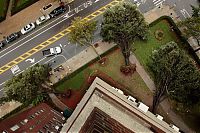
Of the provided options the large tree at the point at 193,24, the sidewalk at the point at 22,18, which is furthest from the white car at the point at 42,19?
the large tree at the point at 193,24

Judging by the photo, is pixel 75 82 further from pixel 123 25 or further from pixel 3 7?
pixel 3 7

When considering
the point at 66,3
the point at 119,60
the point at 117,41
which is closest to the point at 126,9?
the point at 117,41

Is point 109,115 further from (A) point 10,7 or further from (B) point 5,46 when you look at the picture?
(A) point 10,7

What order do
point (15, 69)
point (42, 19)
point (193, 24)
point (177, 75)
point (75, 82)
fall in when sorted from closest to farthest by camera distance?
point (177, 75)
point (193, 24)
point (75, 82)
point (15, 69)
point (42, 19)

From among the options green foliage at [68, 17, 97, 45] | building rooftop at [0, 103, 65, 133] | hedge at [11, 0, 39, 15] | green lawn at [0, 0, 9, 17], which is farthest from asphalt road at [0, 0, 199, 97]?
building rooftop at [0, 103, 65, 133]

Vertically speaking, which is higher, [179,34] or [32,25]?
[179,34]

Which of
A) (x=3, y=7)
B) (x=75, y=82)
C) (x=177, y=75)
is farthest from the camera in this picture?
(x=3, y=7)

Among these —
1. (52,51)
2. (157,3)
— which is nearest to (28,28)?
(52,51)
